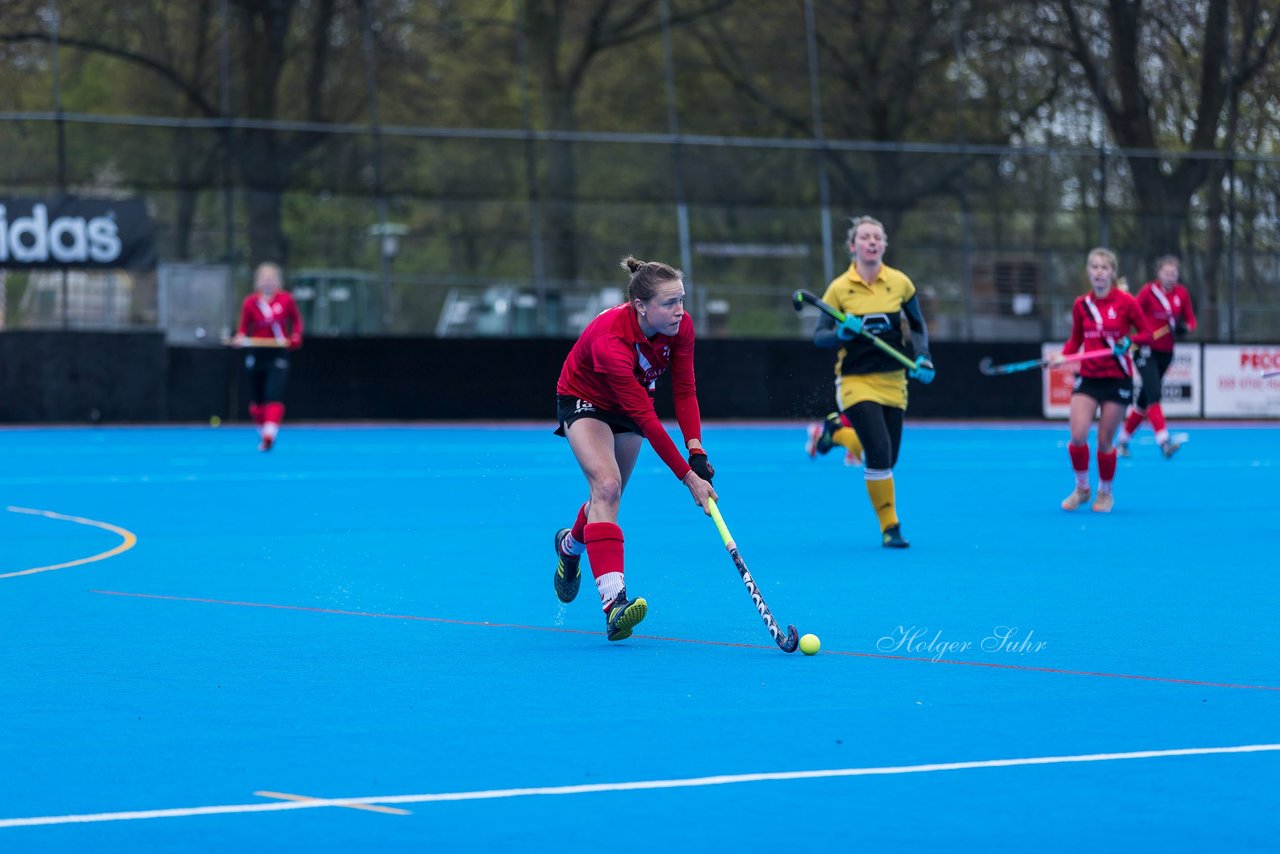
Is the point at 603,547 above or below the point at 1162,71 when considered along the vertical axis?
below

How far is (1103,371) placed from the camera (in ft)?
46.6

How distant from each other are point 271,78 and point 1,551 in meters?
21.5

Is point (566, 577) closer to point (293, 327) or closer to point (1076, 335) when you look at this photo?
point (1076, 335)

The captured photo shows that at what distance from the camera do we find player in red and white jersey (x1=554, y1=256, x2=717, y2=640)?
782cm

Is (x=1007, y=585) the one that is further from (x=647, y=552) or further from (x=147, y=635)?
(x=147, y=635)

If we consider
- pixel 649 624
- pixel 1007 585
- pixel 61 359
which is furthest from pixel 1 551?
pixel 61 359

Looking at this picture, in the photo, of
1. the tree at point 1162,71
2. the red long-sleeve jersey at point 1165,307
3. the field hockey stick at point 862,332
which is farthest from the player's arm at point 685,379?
the tree at point 1162,71

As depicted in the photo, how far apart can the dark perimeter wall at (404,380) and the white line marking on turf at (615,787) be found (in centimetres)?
2039

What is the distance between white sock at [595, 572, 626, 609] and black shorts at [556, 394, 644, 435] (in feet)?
2.19

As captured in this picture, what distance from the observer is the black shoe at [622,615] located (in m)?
7.80

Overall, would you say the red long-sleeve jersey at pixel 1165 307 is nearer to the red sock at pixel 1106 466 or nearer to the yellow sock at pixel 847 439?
the yellow sock at pixel 847 439

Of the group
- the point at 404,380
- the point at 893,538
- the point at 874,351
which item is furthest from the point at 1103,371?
the point at 404,380

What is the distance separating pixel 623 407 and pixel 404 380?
20.9 meters

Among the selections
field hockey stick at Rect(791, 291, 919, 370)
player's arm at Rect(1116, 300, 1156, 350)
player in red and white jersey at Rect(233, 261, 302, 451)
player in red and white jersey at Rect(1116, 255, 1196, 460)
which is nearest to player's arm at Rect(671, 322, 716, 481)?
field hockey stick at Rect(791, 291, 919, 370)
